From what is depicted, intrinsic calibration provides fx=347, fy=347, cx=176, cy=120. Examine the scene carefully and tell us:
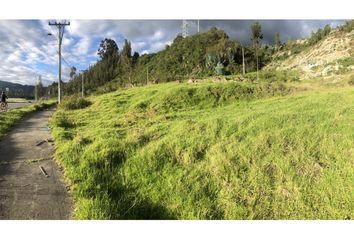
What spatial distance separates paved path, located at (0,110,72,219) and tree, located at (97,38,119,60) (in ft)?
7.58

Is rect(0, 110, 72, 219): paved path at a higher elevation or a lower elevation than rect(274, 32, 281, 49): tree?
lower

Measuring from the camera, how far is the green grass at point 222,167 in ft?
17.2

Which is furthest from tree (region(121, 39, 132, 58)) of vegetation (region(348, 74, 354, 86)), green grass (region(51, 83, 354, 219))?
vegetation (region(348, 74, 354, 86))

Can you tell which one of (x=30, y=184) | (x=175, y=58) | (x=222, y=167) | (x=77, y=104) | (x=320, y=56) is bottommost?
(x=30, y=184)

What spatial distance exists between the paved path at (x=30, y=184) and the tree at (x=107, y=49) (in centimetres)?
231

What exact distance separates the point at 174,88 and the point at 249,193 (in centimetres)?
821

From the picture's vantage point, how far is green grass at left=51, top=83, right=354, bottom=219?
17.2 feet

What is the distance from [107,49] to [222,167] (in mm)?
3610

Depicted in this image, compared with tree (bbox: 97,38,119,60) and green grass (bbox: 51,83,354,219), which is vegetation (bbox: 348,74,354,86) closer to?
green grass (bbox: 51,83,354,219)

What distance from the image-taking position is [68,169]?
235 inches

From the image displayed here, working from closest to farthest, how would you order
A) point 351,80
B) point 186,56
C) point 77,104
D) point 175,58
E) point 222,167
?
point 222,167 → point 175,58 → point 186,56 → point 351,80 → point 77,104

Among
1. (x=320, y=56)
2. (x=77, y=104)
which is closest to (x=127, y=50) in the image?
(x=320, y=56)

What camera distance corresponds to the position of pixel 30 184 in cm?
539

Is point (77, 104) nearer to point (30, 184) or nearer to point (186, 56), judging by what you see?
point (186, 56)
